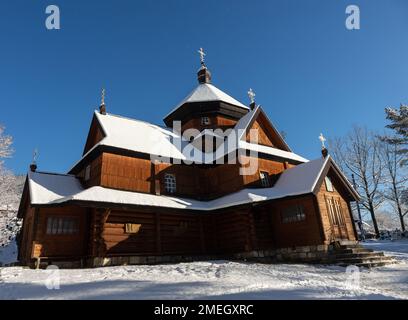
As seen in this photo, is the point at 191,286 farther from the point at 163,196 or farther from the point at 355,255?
the point at 163,196

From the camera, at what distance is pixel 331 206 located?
Result: 16.9 metres

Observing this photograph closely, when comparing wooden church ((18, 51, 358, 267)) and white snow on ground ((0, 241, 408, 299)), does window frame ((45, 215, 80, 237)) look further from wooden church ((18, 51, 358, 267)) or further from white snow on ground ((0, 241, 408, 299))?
white snow on ground ((0, 241, 408, 299))

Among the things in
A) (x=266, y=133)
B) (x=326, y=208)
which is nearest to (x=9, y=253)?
(x=266, y=133)

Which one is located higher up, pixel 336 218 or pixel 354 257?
pixel 336 218

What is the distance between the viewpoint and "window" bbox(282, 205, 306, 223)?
16141 millimetres

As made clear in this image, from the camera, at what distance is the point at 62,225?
594 inches

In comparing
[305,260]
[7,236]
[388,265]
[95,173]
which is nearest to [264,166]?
[305,260]

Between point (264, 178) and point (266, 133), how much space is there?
14.6ft

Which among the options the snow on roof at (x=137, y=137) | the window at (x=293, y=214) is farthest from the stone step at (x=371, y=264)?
the snow on roof at (x=137, y=137)

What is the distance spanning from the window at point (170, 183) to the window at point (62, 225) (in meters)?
5.62

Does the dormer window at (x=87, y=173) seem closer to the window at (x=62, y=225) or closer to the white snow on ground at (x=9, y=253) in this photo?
the window at (x=62, y=225)

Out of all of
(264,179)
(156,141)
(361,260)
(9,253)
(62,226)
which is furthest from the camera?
(9,253)

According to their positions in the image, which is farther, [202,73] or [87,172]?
[202,73]

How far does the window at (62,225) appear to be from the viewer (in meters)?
14.8
